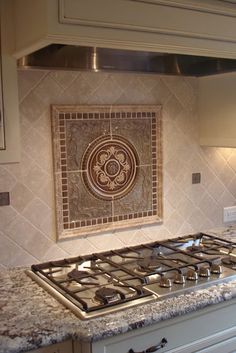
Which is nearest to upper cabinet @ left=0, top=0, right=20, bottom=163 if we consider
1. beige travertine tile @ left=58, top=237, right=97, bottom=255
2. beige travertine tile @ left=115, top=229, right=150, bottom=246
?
beige travertine tile @ left=58, top=237, right=97, bottom=255

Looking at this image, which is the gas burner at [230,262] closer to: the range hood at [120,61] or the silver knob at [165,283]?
the silver knob at [165,283]

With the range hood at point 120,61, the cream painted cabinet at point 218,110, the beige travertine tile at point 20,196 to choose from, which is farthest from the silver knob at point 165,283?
the range hood at point 120,61

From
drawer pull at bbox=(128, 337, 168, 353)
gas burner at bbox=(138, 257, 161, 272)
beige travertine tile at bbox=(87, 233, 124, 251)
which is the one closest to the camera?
drawer pull at bbox=(128, 337, 168, 353)

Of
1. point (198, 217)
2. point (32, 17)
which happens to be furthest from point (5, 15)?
point (198, 217)

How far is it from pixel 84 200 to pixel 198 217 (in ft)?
2.32

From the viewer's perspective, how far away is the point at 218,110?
221 centimetres

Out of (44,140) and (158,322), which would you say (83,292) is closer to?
(158,322)

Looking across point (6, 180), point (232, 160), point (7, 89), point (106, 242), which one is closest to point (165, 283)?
point (106, 242)

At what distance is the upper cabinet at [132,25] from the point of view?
1380 millimetres

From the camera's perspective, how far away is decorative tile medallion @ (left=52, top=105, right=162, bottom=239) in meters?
1.95

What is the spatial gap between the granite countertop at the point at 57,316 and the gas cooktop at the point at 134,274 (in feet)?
0.11

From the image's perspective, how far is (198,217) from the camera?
2.39m

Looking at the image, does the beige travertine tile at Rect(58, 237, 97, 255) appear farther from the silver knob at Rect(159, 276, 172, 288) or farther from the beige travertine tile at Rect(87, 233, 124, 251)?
the silver knob at Rect(159, 276, 172, 288)

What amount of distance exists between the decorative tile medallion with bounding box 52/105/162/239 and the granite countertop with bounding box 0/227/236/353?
0.45 metres
